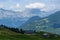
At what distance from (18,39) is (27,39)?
7.46 metres

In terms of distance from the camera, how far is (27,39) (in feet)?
349

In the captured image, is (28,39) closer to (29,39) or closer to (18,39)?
(29,39)

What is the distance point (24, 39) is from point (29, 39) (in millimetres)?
4429

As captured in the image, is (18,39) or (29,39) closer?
(18,39)

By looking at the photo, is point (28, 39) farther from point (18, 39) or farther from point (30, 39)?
point (18, 39)

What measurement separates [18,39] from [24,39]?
4.95m

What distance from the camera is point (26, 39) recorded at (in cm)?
10600

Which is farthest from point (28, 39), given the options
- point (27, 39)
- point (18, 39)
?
point (18, 39)

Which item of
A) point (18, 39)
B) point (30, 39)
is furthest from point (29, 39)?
point (18, 39)

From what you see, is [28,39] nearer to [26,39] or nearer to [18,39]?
[26,39]

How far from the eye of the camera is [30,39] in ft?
355

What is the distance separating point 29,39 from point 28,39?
3.32 feet

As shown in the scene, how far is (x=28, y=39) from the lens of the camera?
352 ft

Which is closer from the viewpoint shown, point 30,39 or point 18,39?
point 18,39
